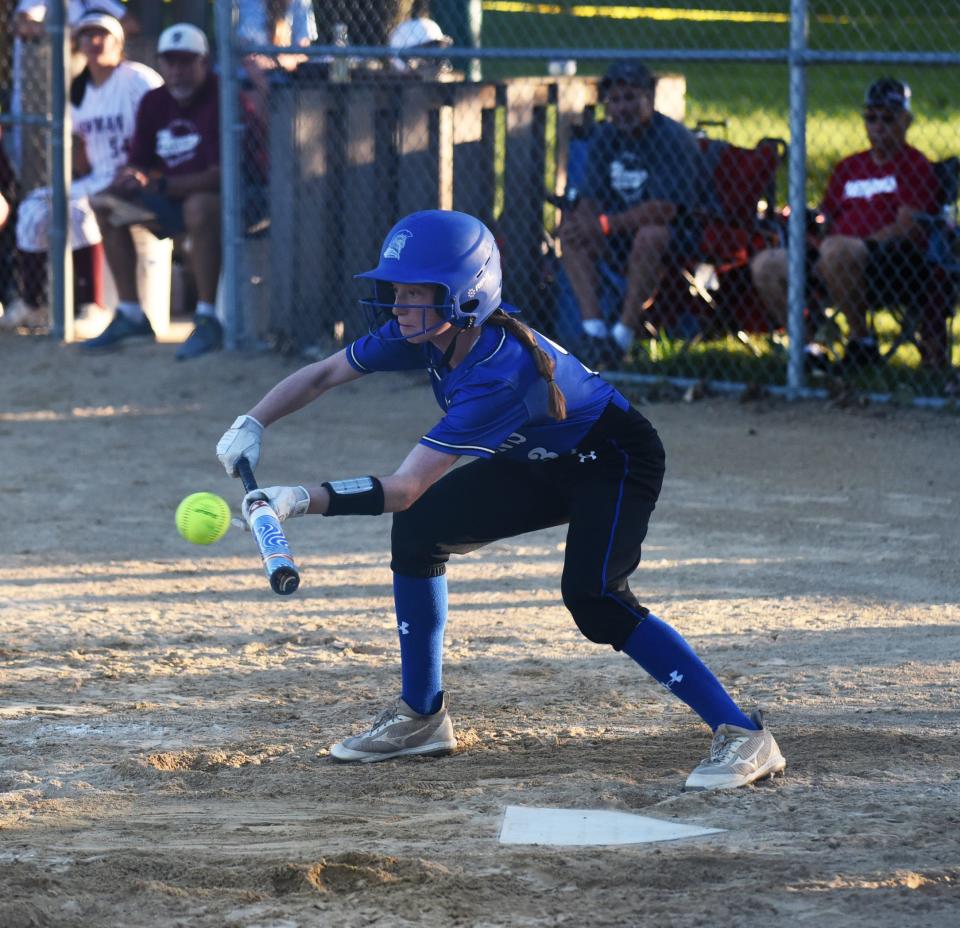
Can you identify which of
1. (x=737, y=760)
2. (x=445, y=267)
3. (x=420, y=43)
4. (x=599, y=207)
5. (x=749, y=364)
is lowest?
(x=749, y=364)

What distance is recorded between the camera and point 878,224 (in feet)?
29.0

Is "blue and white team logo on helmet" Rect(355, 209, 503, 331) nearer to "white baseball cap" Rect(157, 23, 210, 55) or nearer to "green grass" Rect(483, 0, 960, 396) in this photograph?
"green grass" Rect(483, 0, 960, 396)

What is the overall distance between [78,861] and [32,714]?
4.28ft

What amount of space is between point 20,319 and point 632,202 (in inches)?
198

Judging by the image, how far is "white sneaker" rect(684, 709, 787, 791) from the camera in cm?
398

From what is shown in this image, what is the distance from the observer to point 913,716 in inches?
180

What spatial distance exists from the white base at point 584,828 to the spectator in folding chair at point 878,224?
546 centimetres

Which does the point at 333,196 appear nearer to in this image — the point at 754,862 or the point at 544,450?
the point at 544,450

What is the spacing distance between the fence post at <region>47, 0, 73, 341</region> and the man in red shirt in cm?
47

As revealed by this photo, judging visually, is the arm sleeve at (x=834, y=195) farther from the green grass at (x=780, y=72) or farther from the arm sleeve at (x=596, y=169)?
the arm sleeve at (x=596, y=169)

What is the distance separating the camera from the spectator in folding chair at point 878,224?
8656mm

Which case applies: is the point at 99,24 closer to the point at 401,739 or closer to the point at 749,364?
the point at 749,364

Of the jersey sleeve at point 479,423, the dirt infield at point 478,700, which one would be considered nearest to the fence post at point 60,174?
the dirt infield at point 478,700

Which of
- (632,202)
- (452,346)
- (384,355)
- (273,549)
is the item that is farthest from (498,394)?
(632,202)
